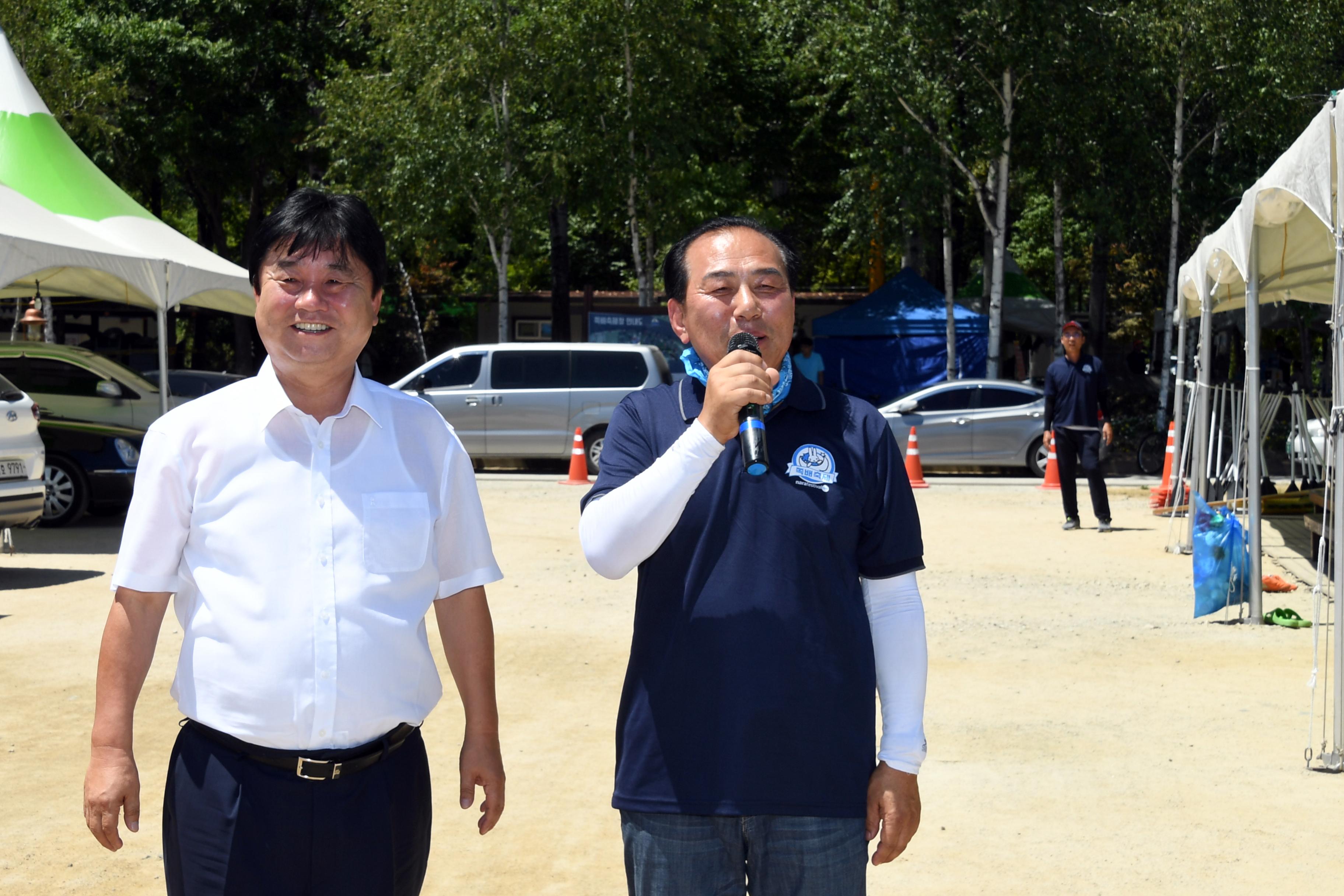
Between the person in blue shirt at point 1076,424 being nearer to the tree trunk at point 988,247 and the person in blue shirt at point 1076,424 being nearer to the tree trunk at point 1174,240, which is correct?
the tree trunk at point 1174,240

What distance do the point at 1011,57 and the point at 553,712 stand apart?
19879mm

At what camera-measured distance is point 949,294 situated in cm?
2638

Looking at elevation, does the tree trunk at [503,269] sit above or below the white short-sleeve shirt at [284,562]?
above

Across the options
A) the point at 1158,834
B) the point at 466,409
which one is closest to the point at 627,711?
the point at 1158,834

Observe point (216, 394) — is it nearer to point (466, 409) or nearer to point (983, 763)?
point (983, 763)

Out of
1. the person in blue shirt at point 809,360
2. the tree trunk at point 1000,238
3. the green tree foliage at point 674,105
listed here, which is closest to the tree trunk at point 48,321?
the green tree foliage at point 674,105

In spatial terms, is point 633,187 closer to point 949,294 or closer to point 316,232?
point 949,294

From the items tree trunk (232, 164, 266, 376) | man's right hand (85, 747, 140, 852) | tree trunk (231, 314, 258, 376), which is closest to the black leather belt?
man's right hand (85, 747, 140, 852)

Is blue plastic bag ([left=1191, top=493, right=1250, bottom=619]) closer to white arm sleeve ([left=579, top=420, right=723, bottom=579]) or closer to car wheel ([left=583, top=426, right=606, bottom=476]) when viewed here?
white arm sleeve ([left=579, top=420, right=723, bottom=579])

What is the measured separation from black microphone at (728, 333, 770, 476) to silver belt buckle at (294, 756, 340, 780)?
940mm

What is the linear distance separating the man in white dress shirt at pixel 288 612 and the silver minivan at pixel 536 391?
17533 mm

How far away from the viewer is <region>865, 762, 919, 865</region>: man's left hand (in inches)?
100

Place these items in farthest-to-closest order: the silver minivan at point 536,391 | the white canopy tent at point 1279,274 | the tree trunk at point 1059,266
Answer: the tree trunk at point 1059,266 → the silver minivan at point 536,391 → the white canopy tent at point 1279,274

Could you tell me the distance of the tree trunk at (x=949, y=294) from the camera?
26156mm
